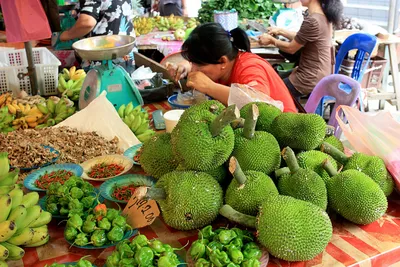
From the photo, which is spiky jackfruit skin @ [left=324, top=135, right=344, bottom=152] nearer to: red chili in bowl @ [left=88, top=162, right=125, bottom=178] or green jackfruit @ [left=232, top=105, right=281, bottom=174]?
green jackfruit @ [left=232, top=105, right=281, bottom=174]

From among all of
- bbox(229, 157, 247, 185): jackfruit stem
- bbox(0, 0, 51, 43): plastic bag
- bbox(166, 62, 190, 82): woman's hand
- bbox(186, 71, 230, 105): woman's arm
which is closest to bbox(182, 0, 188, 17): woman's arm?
bbox(166, 62, 190, 82): woman's hand

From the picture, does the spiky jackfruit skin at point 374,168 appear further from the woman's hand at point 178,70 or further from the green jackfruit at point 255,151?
the woman's hand at point 178,70

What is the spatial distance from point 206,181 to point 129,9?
3112 millimetres

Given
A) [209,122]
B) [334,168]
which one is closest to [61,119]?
[209,122]

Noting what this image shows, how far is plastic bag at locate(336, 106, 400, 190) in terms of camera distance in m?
1.45

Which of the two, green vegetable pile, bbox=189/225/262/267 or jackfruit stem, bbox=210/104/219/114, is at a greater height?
jackfruit stem, bbox=210/104/219/114

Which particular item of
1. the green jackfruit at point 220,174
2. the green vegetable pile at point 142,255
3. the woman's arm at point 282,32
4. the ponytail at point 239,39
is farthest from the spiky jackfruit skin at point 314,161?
the woman's arm at point 282,32

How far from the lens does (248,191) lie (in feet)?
3.99

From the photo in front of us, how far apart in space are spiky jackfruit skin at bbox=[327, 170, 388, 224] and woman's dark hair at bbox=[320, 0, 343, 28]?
311 centimetres

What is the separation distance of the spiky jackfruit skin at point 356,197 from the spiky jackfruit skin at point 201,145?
1.13 ft

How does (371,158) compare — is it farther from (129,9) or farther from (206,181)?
(129,9)

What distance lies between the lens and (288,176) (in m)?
1.30

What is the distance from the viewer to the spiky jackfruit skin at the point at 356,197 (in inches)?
49.7

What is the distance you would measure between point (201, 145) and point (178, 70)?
1630 mm
